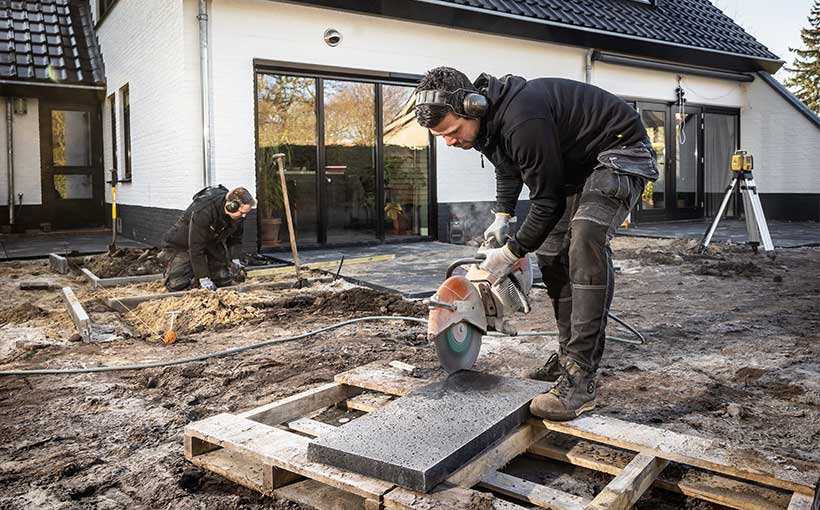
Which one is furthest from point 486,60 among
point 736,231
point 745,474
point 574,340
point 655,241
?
point 745,474

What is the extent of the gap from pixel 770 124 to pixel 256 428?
15.3m

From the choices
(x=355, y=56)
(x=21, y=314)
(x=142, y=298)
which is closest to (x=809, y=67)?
(x=355, y=56)

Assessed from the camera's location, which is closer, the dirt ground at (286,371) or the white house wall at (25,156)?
the dirt ground at (286,371)

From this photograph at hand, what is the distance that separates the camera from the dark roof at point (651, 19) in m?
11.1

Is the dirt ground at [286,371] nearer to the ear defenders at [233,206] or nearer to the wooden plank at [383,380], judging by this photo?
the wooden plank at [383,380]

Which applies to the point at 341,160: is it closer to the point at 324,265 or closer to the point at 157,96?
the point at 324,265

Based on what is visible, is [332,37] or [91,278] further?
[332,37]

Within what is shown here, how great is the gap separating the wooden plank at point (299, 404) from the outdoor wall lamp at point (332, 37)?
7.06 meters

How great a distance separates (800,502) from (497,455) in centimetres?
96

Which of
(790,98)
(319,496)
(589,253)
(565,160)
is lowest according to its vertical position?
(319,496)

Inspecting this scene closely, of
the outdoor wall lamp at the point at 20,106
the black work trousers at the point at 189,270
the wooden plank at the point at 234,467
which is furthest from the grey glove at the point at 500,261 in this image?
the outdoor wall lamp at the point at 20,106

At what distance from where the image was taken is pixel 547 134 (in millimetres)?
2760

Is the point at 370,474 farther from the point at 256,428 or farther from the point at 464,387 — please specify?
the point at 464,387

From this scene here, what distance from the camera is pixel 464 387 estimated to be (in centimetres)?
300
